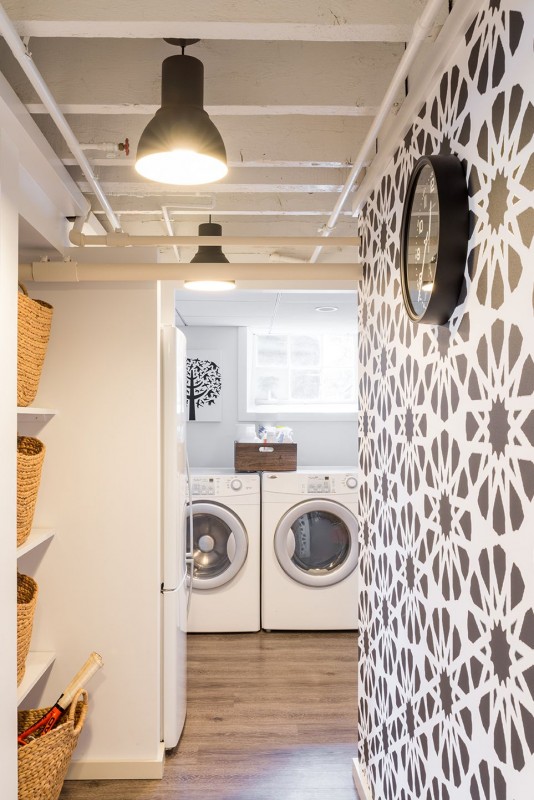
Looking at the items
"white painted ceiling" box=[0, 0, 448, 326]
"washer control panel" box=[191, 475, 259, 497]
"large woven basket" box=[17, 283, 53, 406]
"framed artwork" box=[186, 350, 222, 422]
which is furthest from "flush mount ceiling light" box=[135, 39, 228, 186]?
"framed artwork" box=[186, 350, 222, 422]

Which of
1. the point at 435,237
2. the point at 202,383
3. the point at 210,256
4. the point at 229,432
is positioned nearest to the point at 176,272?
the point at 210,256

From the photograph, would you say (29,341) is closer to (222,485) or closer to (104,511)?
(104,511)

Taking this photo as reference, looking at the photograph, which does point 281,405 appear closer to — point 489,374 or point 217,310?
point 217,310

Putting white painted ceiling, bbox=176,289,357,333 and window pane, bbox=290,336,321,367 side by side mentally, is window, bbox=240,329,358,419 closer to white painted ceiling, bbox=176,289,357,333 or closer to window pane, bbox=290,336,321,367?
window pane, bbox=290,336,321,367

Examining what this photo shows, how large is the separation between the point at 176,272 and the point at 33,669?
1.57 m

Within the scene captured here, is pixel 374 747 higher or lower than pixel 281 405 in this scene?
lower

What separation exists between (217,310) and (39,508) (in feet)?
7.99

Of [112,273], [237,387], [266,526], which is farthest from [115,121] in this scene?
[237,387]

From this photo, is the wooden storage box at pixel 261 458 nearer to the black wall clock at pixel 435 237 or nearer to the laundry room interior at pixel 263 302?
the laundry room interior at pixel 263 302

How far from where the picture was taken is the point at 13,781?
1838 mm

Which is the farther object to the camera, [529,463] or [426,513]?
[426,513]

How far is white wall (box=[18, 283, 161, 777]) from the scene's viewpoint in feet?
9.09

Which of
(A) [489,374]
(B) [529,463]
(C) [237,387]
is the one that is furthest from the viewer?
(C) [237,387]

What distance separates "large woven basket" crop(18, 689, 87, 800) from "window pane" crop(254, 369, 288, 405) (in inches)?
151
